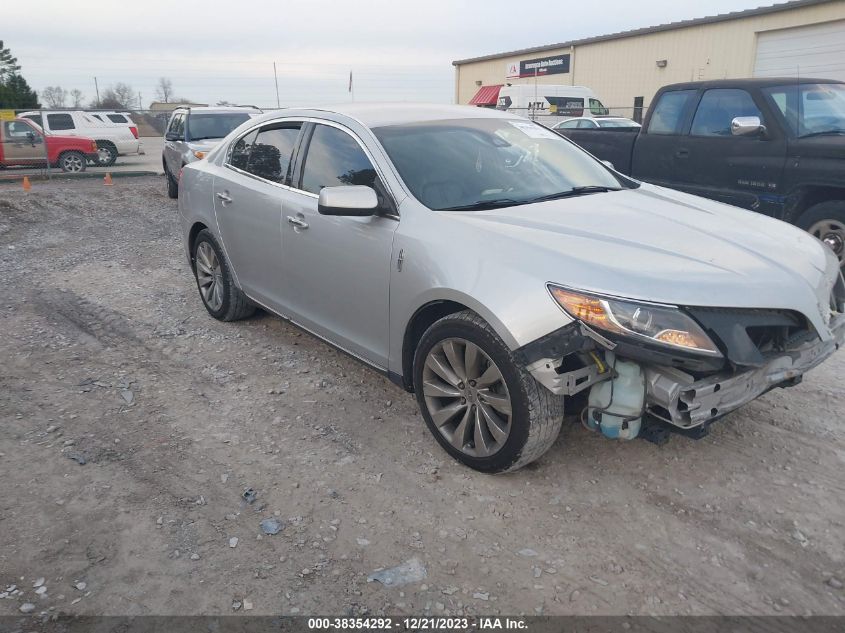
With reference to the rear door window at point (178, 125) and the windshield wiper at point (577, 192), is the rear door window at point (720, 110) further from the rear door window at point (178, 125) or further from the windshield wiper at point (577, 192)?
the rear door window at point (178, 125)

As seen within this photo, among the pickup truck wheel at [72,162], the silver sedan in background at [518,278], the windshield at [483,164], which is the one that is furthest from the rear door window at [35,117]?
the windshield at [483,164]

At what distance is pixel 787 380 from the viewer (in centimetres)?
304

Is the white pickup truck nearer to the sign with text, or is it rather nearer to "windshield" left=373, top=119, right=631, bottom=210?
"windshield" left=373, top=119, right=631, bottom=210

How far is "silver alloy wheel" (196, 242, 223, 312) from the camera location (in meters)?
5.49

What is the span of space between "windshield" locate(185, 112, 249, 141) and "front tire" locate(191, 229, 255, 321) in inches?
295

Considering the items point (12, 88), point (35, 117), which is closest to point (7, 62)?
point (12, 88)

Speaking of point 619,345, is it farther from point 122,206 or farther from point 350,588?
point 122,206

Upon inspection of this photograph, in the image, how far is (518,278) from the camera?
296 cm

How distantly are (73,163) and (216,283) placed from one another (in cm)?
1510

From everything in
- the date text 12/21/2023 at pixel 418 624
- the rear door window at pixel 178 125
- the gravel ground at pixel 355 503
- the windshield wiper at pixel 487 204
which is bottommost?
the date text 12/21/2023 at pixel 418 624

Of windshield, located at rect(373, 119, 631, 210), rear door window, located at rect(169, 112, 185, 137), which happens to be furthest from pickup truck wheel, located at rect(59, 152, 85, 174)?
windshield, located at rect(373, 119, 631, 210)

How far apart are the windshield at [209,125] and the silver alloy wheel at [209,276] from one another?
749 centimetres

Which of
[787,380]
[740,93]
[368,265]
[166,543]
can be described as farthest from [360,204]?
[740,93]

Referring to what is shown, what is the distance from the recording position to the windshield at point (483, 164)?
3.66 meters
